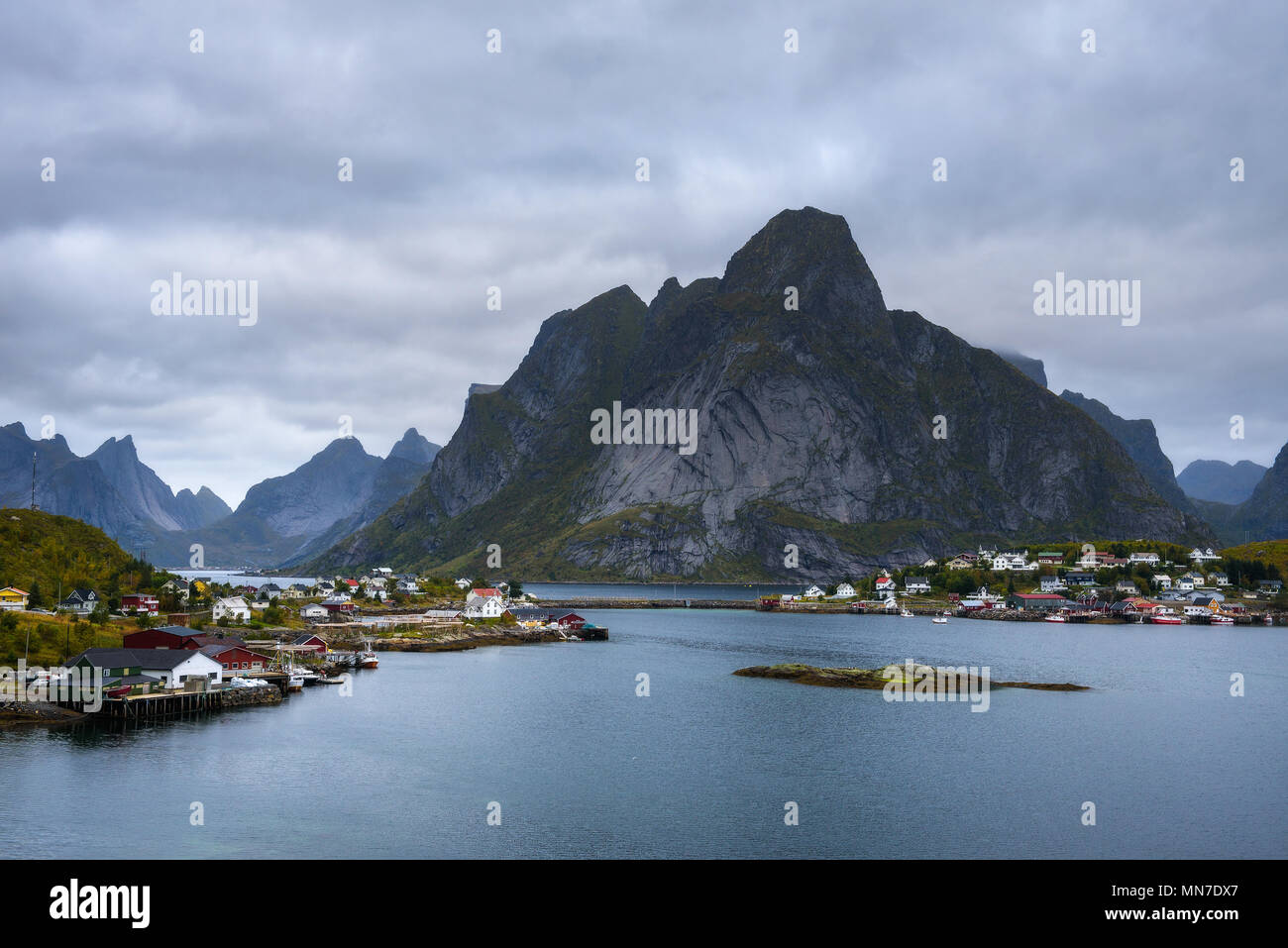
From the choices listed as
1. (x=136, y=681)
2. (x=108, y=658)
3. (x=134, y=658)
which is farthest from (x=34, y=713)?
(x=134, y=658)

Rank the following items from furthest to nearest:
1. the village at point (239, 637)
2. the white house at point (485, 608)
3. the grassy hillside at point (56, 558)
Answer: the white house at point (485, 608) < the grassy hillside at point (56, 558) < the village at point (239, 637)

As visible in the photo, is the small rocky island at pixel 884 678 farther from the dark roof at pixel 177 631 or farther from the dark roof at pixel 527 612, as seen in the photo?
the dark roof at pixel 527 612

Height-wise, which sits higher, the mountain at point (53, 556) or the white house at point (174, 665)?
the mountain at point (53, 556)

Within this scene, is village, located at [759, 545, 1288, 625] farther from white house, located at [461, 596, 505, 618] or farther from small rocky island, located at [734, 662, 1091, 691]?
small rocky island, located at [734, 662, 1091, 691]

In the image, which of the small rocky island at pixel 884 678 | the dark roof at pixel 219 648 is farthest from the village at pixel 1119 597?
the dark roof at pixel 219 648

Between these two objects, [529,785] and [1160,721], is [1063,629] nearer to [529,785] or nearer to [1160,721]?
[1160,721]

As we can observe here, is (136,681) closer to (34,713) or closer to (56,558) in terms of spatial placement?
(34,713)

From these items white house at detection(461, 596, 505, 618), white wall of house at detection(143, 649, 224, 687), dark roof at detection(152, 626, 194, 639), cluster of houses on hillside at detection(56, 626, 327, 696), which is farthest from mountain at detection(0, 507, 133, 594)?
white house at detection(461, 596, 505, 618)
